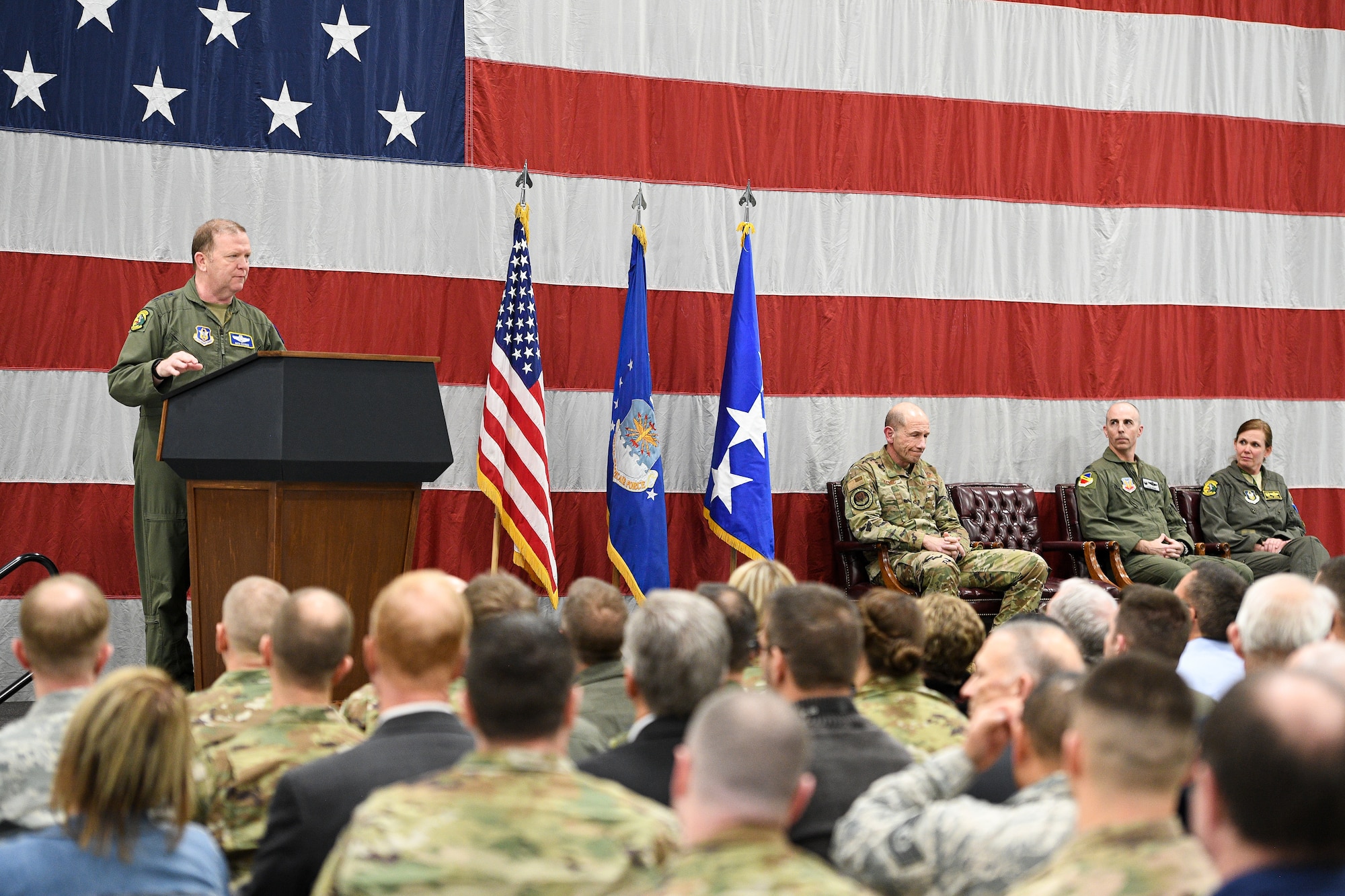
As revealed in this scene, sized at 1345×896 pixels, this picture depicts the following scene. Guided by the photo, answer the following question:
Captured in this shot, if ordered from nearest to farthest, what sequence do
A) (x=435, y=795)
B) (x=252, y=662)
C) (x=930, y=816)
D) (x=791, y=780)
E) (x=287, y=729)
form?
1. (x=791, y=780)
2. (x=435, y=795)
3. (x=930, y=816)
4. (x=287, y=729)
5. (x=252, y=662)

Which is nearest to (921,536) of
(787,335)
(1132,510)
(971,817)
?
(787,335)

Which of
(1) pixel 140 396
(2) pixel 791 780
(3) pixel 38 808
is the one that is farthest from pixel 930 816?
(1) pixel 140 396

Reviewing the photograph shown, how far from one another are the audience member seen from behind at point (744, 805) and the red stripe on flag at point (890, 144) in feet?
16.6

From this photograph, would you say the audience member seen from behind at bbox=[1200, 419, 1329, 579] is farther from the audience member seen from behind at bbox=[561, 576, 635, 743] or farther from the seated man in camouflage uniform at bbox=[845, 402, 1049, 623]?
the audience member seen from behind at bbox=[561, 576, 635, 743]

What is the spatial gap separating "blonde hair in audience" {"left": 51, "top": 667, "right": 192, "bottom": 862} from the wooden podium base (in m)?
2.06

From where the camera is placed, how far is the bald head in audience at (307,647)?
2189mm

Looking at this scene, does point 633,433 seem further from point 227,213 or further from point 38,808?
point 38,808

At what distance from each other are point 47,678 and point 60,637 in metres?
0.08

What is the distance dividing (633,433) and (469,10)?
7.08 ft

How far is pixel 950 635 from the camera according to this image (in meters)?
2.78

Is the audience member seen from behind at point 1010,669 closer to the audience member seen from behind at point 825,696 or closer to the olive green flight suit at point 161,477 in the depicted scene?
the audience member seen from behind at point 825,696

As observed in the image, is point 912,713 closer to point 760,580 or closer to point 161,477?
point 760,580

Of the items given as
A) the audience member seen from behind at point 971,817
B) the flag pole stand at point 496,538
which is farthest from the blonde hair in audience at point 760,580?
the flag pole stand at point 496,538

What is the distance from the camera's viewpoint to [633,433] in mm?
5875
